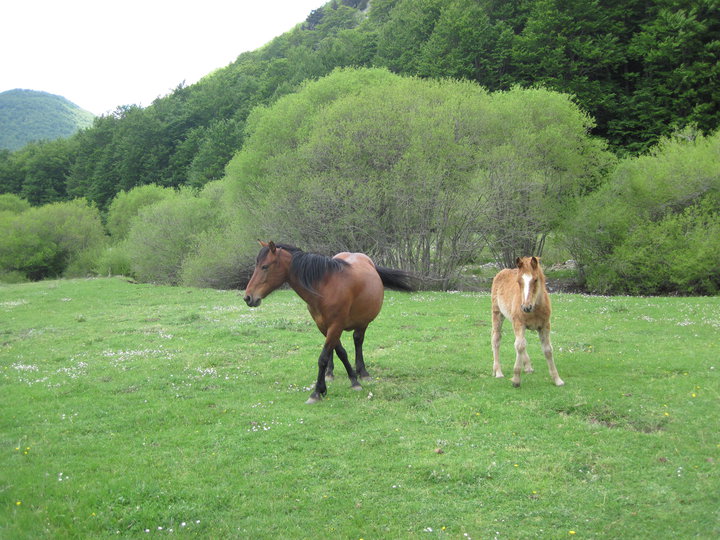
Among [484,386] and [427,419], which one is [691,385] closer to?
[484,386]

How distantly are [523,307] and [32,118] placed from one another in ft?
702

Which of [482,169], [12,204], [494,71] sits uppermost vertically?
[494,71]

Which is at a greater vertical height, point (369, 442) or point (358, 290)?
point (358, 290)

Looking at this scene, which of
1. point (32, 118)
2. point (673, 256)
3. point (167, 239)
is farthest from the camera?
point (32, 118)

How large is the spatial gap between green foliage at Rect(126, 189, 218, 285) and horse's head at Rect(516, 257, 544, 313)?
39142mm

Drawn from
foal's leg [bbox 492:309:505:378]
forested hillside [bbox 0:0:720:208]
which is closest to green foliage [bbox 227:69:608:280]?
forested hillside [bbox 0:0:720:208]

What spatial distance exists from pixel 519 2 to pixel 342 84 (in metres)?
40.3

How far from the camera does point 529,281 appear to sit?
898cm

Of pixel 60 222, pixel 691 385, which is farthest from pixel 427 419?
pixel 60 222

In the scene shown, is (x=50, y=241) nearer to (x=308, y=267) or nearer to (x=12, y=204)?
(x=12, y=204)

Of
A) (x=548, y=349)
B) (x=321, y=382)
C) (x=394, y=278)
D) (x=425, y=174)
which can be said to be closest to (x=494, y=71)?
(x=425, y=174)

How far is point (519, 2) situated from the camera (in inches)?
2470

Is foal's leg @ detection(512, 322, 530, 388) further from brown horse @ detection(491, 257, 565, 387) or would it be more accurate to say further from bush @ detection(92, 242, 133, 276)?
bush @ detection(92, 242, 133, 276)

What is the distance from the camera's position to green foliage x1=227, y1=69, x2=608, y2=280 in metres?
28.8
